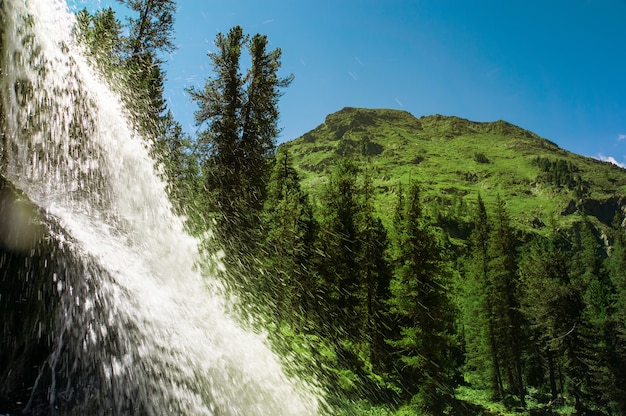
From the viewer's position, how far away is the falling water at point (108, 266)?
16.4 ft

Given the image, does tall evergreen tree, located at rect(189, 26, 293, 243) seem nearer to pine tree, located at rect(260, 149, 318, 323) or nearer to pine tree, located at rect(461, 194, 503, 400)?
pine tree, located at rect(260, 149, 318, 323)

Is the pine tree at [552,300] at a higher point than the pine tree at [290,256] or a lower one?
lower

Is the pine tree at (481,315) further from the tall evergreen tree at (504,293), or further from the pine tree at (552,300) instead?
the pine tree at (552,300)

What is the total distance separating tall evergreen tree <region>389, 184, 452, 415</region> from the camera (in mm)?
21500

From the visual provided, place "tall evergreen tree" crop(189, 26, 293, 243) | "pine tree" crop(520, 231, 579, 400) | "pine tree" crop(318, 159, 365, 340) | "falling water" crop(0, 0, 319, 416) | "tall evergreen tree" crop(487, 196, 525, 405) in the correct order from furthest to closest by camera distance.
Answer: "pine tree" crop(520, 231, 579, 400)
"tall evergreen tree" crop(487, 196, 525, 405)
"pine tree" crop(318, 159, 365, 340)
"tall evergreen tree" crop(189, 26, 293, 243)
"falling water" crop(0, 0, 319, 416)

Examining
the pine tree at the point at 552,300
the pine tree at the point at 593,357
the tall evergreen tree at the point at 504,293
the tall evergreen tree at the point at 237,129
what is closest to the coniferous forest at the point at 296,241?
the tall evergreen tree at the point at 237,129

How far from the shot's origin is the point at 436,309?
22.0 meters

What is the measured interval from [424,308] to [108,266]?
750 inches

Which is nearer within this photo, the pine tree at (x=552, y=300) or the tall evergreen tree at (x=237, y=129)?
the tall evergreen tree at (x=237, y=129)

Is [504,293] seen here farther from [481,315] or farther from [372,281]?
[372,281]

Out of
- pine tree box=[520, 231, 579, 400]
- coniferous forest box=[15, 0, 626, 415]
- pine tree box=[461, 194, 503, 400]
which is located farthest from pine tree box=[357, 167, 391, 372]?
pine tree box=[520, 231, 579, 400]

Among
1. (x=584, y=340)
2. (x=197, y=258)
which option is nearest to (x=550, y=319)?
(x=584, y=340)

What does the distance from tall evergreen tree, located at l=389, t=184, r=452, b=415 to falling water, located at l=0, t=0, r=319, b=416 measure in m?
13.5

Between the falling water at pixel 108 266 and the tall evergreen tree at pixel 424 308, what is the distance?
44.3 ft
